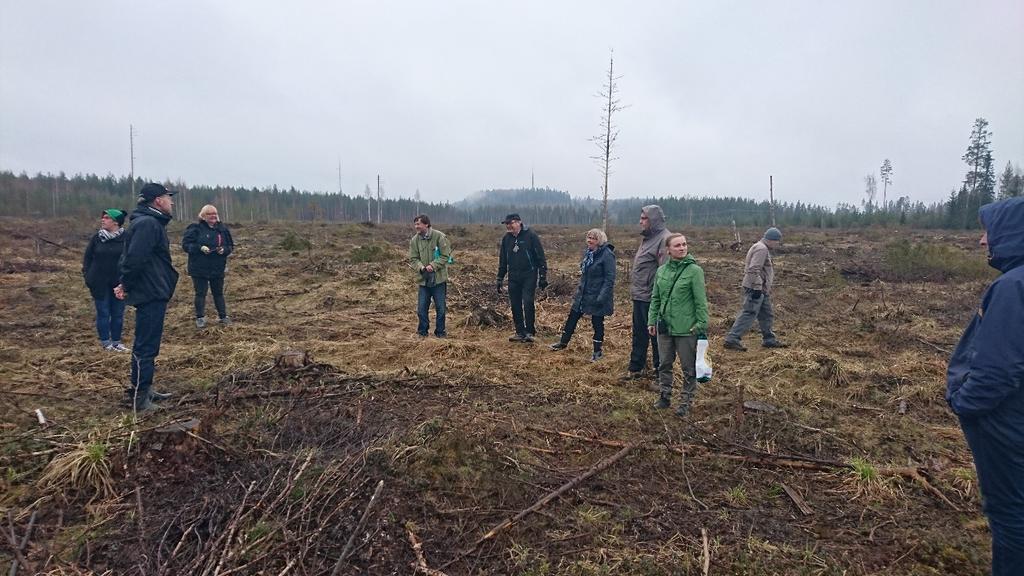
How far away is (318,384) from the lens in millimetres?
5457

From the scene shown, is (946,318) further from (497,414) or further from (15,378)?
(15,378)

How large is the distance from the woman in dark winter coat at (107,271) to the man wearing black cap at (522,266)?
16.6 feet

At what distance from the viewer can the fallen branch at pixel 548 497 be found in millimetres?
3023

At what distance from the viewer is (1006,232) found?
231cm

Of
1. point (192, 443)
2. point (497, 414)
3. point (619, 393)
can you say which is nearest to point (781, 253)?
point (619, 393)

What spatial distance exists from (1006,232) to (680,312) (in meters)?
2.53

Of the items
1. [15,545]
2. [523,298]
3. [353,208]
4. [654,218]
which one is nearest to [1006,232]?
[654,218]

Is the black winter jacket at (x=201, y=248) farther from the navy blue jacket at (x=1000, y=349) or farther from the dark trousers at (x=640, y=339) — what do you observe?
the navy blue jacket at (x=1000, y=349)

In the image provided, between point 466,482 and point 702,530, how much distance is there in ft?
5.20

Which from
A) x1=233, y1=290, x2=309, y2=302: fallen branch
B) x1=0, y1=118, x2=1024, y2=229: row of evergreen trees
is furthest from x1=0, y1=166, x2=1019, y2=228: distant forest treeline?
x1=233, y1=290, x2=309, y2=302: fallen branch

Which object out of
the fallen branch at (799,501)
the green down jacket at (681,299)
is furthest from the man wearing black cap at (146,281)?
the fallen branch at (799,501)

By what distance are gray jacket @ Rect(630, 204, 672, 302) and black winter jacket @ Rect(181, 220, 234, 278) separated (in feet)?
20.4

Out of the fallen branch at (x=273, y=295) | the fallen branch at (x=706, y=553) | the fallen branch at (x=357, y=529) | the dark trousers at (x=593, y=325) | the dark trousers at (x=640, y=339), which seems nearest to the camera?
Result: the fallen branch at (x=357, y=529)

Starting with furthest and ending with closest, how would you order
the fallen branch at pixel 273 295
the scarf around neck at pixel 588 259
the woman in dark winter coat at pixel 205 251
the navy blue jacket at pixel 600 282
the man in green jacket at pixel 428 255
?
1. the fallen branch at pixel 273 295
2. the woman in dark winter coat at pixel 205 251
3. the man in green jacket at pixel 428 255
4. the scarf around neck at pixel 588 259
5. the navy blue jacket at pixel 600 282
